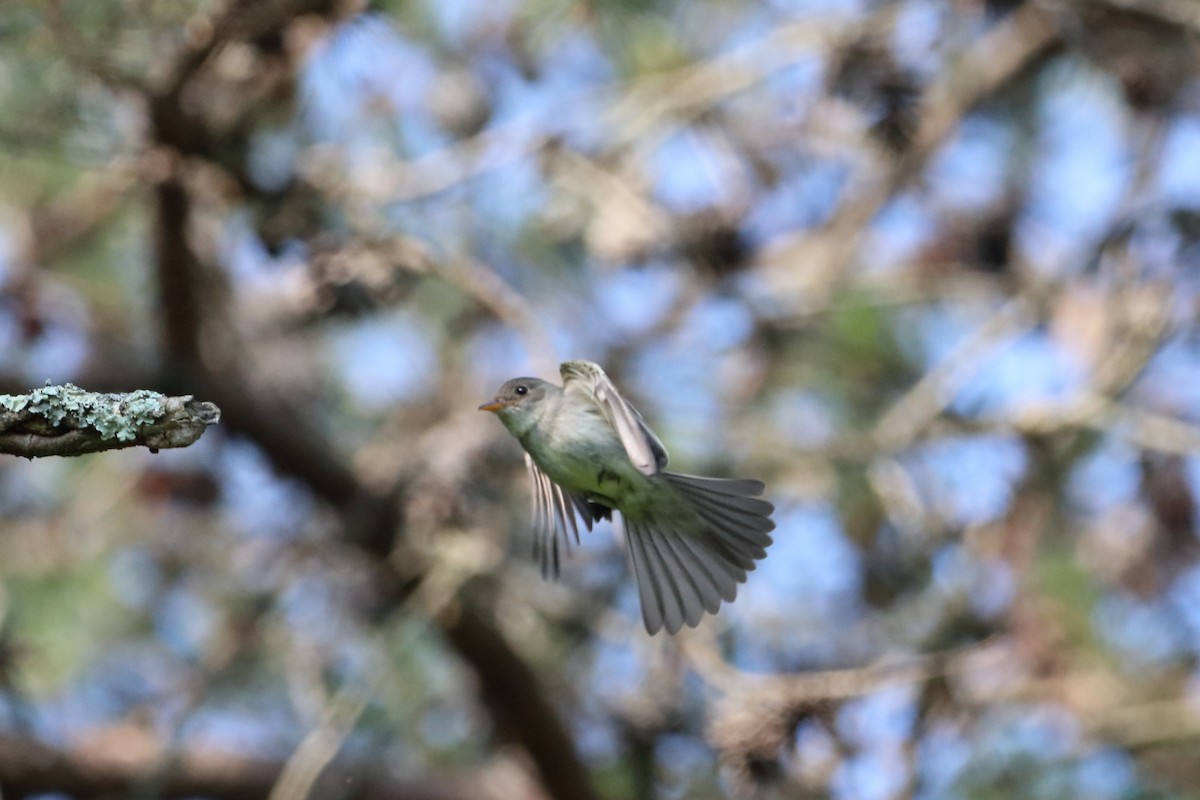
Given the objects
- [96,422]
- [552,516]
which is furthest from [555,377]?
Answer: [96,422]

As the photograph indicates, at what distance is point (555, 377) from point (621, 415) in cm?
98

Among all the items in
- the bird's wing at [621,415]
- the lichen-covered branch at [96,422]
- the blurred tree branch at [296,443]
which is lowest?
the lichen-covered branch at [96,422]

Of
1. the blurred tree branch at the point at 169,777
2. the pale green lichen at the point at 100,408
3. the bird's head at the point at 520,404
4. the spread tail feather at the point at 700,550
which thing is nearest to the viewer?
the pale green lichen at the point at 100,408

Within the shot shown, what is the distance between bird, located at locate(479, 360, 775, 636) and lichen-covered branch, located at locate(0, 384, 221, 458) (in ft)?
2.60

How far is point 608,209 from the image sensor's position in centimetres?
434

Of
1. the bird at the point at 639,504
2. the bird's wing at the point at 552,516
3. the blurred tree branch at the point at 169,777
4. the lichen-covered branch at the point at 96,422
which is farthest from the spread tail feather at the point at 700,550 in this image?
the blurred tree branch at the point at 169,777

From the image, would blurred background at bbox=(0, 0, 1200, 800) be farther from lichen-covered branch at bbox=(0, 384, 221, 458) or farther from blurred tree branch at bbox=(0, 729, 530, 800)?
lichen-covered branch at bbox=(0, 384, 221, 458)

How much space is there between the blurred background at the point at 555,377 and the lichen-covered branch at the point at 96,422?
4.66 feet

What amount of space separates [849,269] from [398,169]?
1693mm

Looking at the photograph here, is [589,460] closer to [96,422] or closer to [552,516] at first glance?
[552,516]

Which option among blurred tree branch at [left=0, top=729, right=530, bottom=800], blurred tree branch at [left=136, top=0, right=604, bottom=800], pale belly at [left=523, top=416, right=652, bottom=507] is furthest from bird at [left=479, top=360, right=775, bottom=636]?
blurred tree branch at [left=0, top=729, right=530, bottom=800]

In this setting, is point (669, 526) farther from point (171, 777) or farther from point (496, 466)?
point (171, 777)

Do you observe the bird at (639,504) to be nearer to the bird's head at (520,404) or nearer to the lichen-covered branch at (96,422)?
the bird's head at (520,404)

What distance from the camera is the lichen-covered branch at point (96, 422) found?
5.38 ft
